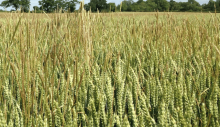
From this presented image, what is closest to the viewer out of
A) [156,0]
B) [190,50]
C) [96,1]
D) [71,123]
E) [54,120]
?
[71,123]

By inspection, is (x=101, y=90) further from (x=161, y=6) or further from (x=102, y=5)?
(x=161, y=6)

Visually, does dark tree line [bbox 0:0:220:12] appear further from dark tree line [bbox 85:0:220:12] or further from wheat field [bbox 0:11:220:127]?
wheat field [bbox 0:11:220:127]

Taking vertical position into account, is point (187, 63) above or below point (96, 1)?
below

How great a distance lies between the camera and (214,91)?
701mm

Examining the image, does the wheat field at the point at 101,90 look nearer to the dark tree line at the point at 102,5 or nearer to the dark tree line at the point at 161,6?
the dark tree line at the point at 102,5

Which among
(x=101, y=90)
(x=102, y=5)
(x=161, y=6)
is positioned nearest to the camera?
(x=101, y=90)

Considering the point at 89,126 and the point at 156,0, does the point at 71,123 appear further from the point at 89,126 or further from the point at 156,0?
the point at 156,0

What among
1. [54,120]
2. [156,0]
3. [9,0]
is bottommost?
[54,120]

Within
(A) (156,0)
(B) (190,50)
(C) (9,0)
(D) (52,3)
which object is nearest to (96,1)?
(D) (52,3)

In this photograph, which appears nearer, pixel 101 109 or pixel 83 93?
pixel 101 109

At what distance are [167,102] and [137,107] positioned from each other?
0.41ft

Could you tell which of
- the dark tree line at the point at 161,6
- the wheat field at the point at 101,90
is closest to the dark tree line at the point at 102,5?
the dark tree line at the point at 161,6

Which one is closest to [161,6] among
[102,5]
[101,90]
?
[102,5]

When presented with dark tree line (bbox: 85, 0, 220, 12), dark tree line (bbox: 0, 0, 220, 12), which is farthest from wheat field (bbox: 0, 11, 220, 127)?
dark tree line (bbox: 85, 0, 220, 12)
